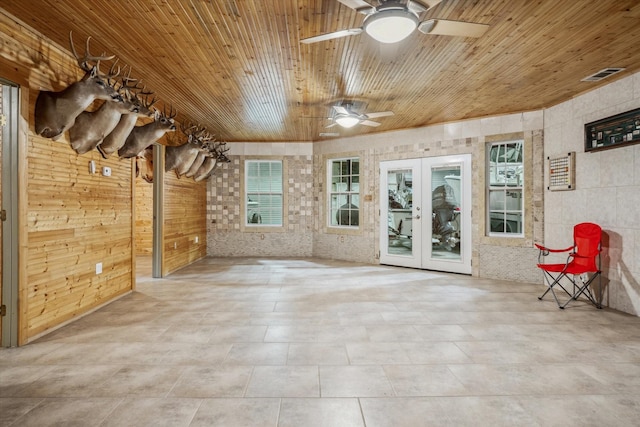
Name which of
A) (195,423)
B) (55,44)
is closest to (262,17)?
(55,44)

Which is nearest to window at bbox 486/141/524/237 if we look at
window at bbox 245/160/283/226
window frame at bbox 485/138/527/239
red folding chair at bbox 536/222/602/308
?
window frame at bbox 485/138/527/239

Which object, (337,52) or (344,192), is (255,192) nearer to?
(344,192)

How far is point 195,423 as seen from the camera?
2111 mm

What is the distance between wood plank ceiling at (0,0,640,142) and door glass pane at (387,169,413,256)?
1845 mm

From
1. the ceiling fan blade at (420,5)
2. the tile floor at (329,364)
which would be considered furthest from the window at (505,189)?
the ceiling fan blade at (420,5)

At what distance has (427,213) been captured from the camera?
7.38 meters

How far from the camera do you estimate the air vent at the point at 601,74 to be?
171 inches

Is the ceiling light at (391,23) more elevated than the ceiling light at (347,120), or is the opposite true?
the ceiling light at (347,120)

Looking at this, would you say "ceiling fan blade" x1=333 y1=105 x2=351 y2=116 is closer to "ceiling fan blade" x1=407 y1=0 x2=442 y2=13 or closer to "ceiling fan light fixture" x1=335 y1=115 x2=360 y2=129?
"ceiling fan light fixture" x1=335 y1=115 x2=360 y2=129

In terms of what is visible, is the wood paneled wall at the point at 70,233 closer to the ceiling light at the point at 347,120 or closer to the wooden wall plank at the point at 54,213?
the wooden wall plank at the point at 54,213

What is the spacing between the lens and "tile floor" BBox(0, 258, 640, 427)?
222 centimetres

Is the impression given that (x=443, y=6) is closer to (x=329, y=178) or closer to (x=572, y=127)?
(x=572, y=127)

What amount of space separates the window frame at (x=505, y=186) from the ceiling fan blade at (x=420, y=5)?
4.55 metres

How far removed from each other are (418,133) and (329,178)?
2.47 m
